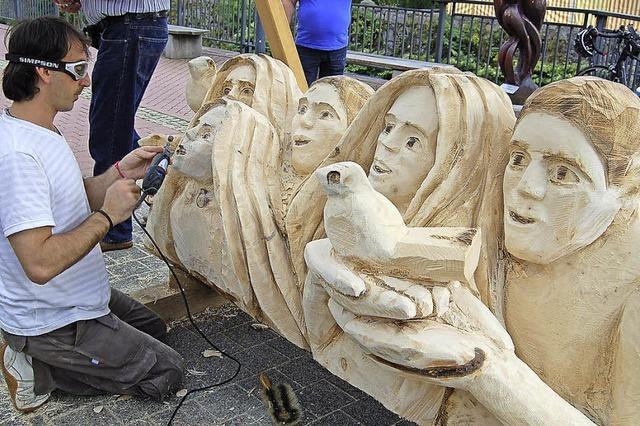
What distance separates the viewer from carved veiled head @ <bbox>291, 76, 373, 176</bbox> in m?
2.32

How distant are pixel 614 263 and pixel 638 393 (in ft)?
0.97

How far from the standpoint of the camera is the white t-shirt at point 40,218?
2143mm

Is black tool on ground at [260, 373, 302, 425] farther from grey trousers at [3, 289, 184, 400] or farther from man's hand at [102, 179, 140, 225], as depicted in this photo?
man's hand at [102, 179, 140, 225]

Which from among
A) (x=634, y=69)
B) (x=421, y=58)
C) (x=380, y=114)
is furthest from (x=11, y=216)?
(x=421, y=58)

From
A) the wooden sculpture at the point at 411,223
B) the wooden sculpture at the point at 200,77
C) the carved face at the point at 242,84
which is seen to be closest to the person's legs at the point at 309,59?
the wooden sculpture at the point at 200,77

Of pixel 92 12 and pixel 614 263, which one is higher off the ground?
pixel 92 12

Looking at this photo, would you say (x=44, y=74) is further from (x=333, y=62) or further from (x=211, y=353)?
(x=333, y=62)

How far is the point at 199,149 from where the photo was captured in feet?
7.49

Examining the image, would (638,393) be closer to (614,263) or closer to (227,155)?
(614,263)

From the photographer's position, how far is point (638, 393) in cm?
156

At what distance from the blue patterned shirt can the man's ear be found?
1.19m

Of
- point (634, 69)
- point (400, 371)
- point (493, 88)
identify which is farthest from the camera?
point (634, 69)

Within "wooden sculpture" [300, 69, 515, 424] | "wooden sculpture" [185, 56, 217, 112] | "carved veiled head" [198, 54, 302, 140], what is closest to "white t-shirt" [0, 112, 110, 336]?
"carved veiled head" [198, 54, 302, 140]

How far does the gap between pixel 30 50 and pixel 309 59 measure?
10.0ft
